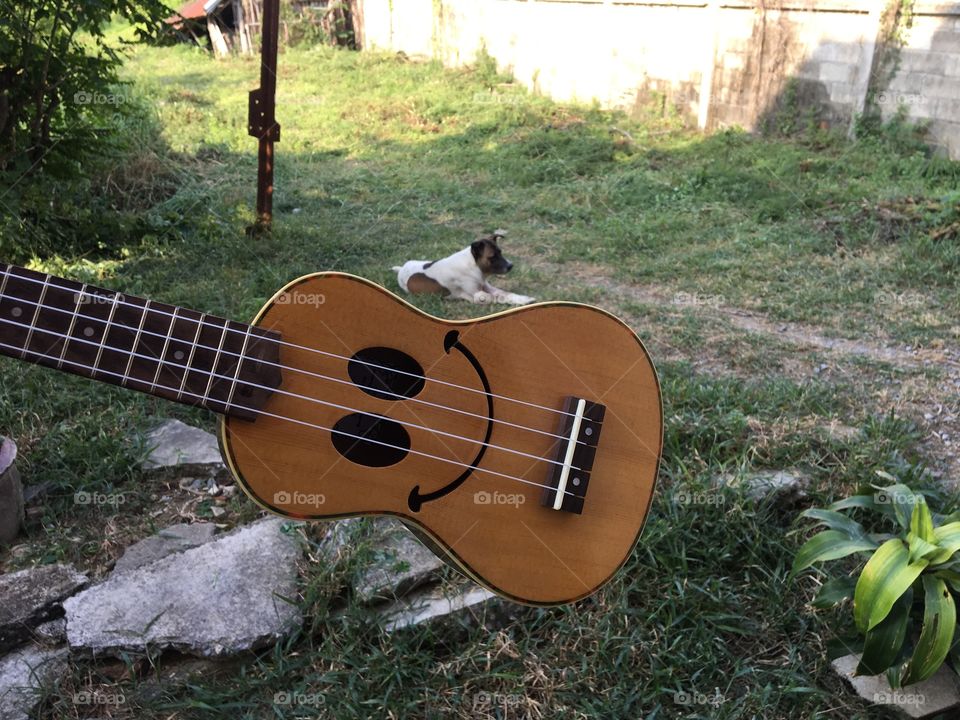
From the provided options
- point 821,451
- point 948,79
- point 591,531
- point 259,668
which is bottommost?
point 259,668

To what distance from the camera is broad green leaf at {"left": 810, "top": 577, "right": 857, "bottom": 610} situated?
2.30 m

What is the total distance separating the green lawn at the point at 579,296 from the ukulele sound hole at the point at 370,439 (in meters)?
0.77

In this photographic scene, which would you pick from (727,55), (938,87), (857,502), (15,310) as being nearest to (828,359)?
(857,502)

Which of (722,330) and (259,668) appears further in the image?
(722,330)

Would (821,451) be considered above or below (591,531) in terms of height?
below

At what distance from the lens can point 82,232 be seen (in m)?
5.28

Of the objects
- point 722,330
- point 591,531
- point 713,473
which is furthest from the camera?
point 722,330

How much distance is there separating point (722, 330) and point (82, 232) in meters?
3.89

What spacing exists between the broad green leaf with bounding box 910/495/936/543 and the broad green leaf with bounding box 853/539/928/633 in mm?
66

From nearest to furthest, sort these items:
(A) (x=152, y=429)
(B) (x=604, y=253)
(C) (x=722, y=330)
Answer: (A) (x=152, y=429) < (C) (x=722, y=330) < (B) (x=604, y=253)

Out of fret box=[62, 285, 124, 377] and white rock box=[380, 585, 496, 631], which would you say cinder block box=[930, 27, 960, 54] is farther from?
fret box=[62, 285, 124, 377]

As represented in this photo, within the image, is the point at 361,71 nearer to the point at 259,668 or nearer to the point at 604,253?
the point at 604,253

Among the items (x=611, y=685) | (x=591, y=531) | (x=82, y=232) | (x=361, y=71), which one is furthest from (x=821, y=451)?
(x=361, y=71)

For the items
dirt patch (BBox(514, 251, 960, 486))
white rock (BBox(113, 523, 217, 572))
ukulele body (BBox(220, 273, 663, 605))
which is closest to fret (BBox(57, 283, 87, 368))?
ukulele body (BBox(220, 273, 663, 605))
